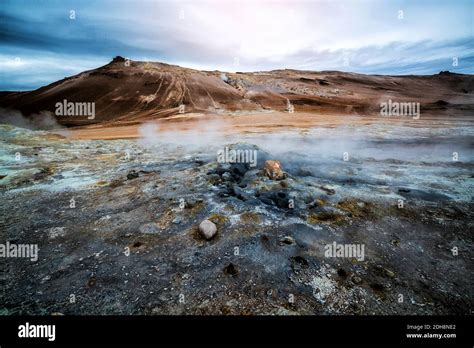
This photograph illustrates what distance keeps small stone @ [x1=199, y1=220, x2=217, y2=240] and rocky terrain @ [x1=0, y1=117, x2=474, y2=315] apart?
0.27 ft

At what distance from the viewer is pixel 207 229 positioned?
4.07 meters

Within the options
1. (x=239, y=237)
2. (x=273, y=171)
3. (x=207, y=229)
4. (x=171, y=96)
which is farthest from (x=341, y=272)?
(x=171, y=96)

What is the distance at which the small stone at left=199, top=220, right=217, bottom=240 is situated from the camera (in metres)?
4.03

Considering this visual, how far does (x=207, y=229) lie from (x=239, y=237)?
1.62 ft

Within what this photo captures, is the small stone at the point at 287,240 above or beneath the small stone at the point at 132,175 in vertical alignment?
beneath

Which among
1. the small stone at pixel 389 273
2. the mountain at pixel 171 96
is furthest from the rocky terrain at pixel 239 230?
the mountain at pixel 171 96

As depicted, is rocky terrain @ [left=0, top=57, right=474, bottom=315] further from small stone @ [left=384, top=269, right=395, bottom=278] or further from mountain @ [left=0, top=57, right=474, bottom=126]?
mountain @ [left=0, top=57, right=474, bottom=126]

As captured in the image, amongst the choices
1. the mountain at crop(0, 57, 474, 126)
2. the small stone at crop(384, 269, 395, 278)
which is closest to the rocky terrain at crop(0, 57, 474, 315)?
the small stone at crop(384, 269, 395, 278)

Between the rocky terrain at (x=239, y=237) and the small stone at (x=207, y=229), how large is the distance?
0.27 ft

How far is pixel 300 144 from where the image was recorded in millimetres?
11164

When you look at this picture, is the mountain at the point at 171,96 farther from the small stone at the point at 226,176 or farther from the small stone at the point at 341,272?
the small stone at the point at 341,272

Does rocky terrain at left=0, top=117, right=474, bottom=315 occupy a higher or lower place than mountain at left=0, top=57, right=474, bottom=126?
lower

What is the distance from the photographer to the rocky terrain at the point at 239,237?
289cm
